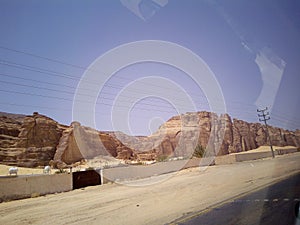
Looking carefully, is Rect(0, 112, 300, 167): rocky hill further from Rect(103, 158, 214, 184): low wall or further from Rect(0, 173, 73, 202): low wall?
Rect(0, 173, 73, 202): low wall

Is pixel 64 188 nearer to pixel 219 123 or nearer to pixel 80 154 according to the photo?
pixel 80 154

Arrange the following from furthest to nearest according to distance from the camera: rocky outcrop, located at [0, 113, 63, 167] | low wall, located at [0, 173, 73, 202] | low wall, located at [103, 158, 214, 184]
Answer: rocky outcrop, located at [0, 113, 63, 167] < low wall, located at [103, 158, 214, 184] < low wall, located at [0, 173, 73, 202]

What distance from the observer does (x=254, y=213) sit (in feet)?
25.4

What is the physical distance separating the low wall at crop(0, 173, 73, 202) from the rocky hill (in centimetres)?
4692

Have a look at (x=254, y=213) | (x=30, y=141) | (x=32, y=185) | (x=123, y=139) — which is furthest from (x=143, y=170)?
(x=123, y=139)

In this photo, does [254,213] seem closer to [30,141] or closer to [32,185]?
[32,185]

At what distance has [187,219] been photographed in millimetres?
7945

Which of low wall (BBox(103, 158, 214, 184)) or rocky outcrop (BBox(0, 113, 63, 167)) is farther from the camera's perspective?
rocky outcrop (BBox(0, 113, 63, 167))

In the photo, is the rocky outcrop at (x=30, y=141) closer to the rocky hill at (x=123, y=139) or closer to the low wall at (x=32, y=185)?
the rocky hill at (x=123, y=139)

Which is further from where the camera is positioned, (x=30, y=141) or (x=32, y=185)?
(x=30, y=141)

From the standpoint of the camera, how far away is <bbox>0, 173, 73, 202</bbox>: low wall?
56.7 ft

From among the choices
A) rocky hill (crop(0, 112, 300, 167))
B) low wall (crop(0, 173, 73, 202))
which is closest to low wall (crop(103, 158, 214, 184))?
low wall (crop(0, 173, 73, 202))

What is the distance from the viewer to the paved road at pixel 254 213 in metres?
6.95

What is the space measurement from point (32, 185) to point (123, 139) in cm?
9360
